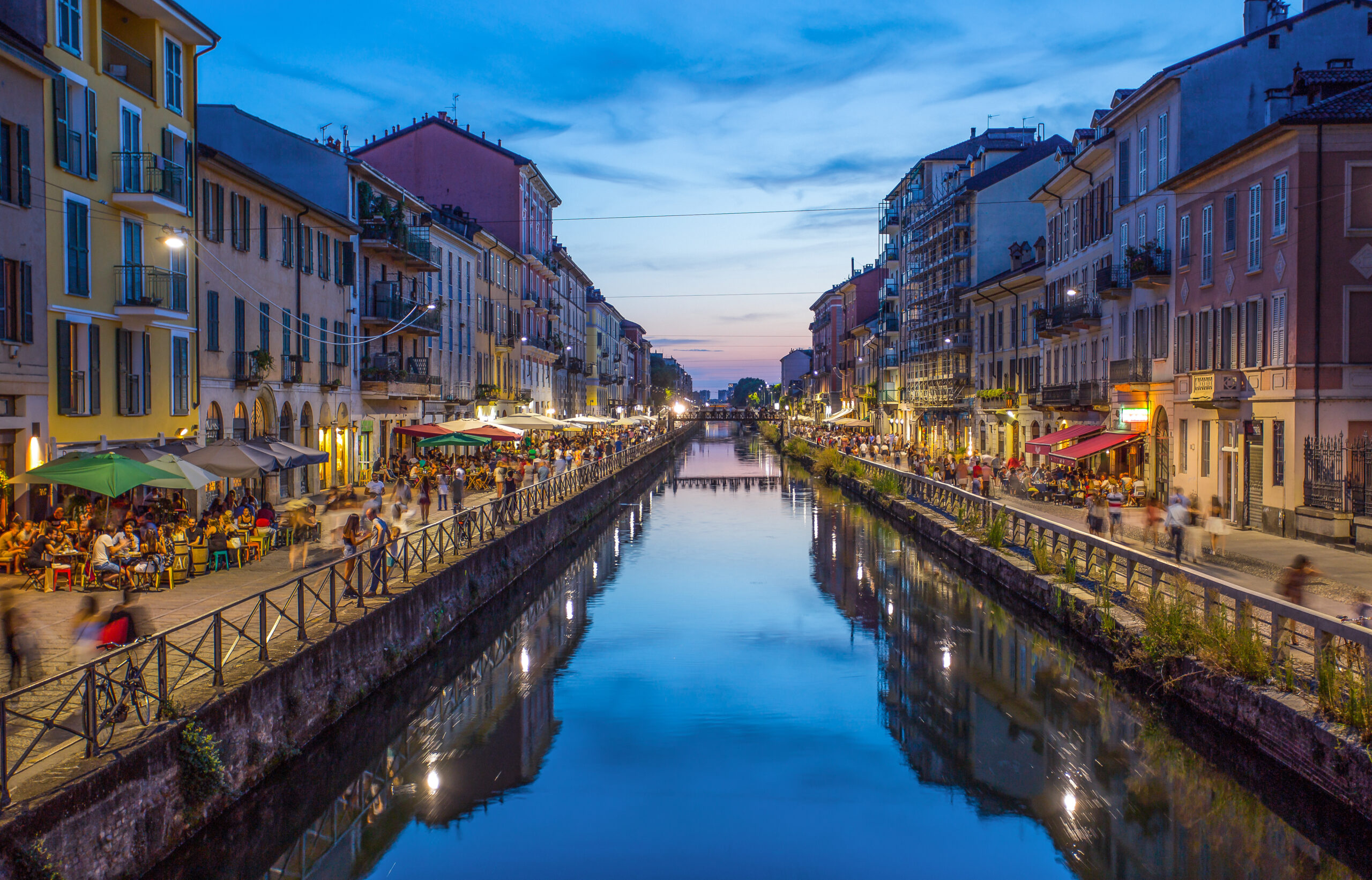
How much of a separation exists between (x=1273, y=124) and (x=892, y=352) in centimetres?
5660

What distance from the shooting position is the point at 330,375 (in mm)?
33125

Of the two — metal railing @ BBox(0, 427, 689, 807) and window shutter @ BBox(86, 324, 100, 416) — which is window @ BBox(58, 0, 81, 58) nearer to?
window shutter @ BBox(86, 324, 100, 416)

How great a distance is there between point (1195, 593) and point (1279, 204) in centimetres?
1304

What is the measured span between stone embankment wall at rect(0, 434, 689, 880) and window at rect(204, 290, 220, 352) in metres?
11.0

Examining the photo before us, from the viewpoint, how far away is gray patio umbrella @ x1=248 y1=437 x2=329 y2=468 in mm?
20578

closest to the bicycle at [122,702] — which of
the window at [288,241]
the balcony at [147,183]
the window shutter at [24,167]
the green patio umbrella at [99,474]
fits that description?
the green patio umbrella at [99,474]

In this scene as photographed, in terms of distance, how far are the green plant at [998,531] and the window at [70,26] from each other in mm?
20863

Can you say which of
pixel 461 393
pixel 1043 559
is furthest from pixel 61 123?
pixel 461 393

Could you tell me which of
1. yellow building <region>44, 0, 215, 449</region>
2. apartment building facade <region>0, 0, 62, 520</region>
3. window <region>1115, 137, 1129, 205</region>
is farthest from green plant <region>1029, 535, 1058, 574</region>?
apartment building facade <region>0, 0, 62, 520</region>

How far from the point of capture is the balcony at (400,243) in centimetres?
3606

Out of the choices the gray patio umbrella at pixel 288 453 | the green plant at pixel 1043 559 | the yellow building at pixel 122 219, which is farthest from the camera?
the gray patio umbrella at pixel 288 453

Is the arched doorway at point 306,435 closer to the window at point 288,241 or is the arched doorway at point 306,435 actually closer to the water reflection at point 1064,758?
the window at point 288,241

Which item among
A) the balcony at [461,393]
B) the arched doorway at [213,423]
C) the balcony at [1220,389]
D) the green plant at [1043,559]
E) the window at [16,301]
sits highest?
the window at [16,301]

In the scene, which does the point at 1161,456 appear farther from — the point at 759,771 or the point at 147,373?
the point at 147,373
